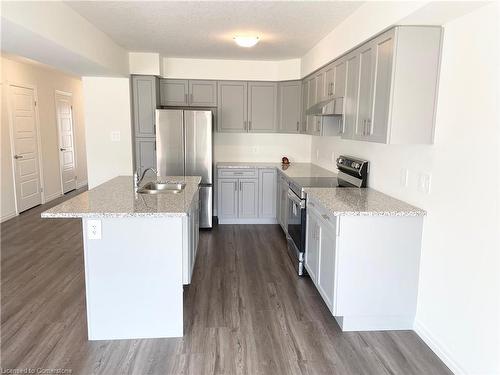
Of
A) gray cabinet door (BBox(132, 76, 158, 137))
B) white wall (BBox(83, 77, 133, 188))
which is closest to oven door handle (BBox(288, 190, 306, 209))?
gray cabinet door (BBox(132, 76, 158, 137))

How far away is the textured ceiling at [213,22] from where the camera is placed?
3.01 m

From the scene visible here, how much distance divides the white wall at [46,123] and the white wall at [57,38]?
2032mm

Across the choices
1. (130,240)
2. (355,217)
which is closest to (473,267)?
(355,217)

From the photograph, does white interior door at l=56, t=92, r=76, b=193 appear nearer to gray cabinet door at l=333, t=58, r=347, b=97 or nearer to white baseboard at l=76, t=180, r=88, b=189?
white baseboard at l=76, t=180, r=88, b=189

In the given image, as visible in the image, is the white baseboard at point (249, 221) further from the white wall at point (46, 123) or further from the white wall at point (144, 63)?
the white wall at point (46, 123)

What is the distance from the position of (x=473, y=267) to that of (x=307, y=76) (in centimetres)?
348

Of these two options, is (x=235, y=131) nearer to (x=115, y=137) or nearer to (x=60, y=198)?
(x=115, y=137)

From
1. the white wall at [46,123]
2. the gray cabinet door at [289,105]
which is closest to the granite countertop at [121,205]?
the gray cabinet door at [289,105]

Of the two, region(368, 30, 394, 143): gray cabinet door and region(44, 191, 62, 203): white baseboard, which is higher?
region(368, 30, 394, 143): gray cabinet door

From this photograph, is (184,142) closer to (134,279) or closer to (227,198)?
(227,198)

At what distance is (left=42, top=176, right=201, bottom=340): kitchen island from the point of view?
239cm

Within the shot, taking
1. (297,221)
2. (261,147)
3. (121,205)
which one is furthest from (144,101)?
(121,205)

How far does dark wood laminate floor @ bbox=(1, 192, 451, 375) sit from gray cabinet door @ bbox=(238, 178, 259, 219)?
1499 mm

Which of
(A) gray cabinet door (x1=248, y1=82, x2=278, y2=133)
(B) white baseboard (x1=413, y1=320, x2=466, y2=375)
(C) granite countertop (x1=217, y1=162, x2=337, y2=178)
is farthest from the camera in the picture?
(A) gray cabinet door (x1=248, y1=82, x2=278, y2=133)
